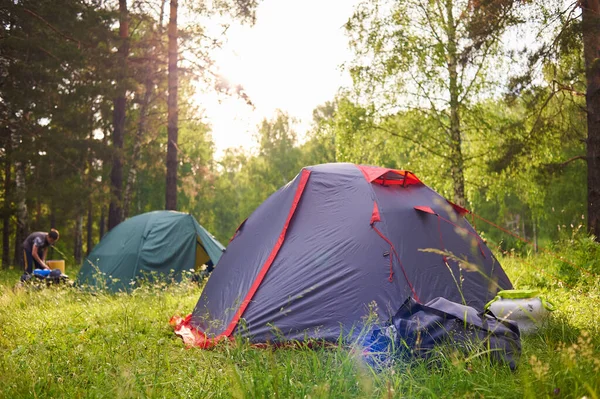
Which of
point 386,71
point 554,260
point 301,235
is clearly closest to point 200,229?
point 301,235

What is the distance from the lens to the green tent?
369 inches

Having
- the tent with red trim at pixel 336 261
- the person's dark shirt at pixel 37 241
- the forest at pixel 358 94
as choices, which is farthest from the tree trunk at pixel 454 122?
the person's dark shirt at pixel 37 241

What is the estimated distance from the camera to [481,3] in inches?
332

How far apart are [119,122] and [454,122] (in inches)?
372

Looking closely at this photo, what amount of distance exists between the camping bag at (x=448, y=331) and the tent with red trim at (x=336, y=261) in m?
0.55

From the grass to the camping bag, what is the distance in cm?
15

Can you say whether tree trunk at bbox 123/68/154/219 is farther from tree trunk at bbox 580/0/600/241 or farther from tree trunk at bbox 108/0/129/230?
tree trunk at bbox 580/0/600/241

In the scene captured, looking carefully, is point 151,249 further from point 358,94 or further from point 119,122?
point 358,94

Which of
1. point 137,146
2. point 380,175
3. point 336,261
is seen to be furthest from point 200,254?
point 137,146

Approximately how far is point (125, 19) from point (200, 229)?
6496 millimetres

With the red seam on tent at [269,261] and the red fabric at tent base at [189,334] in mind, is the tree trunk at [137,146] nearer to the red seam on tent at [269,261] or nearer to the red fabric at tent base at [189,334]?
the red fabric at tent base at [189,334]

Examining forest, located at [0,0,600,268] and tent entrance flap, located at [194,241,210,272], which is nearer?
forest, located at [0,0,600,268]

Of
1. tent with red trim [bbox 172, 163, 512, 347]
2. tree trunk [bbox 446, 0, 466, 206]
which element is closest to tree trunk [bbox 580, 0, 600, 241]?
tent with red trim [bbox 172, 163, 512, 347]

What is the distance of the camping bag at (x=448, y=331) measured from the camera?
3.57m
